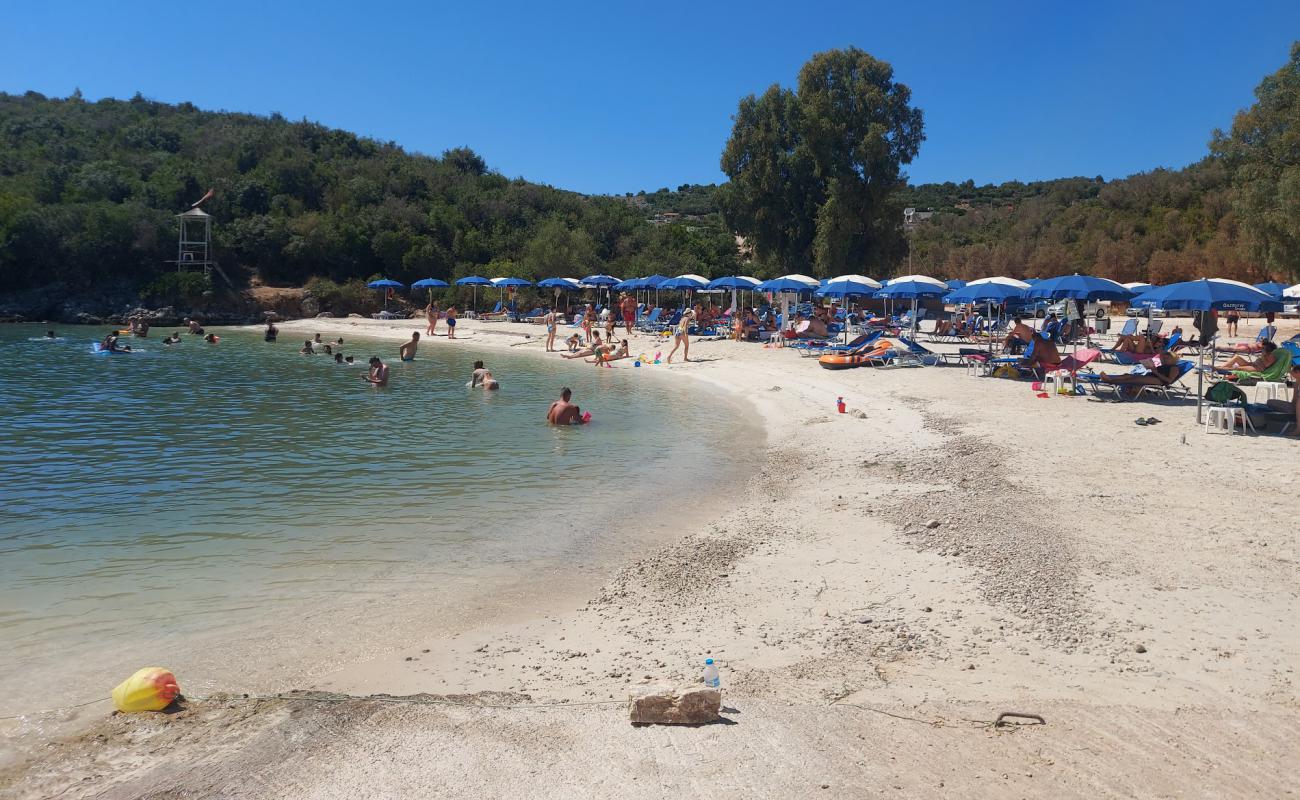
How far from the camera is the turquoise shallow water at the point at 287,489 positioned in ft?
19.1

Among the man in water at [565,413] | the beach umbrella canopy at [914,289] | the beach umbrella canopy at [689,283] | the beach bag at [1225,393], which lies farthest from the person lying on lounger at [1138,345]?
the beach umbrella canopy at [689,283]

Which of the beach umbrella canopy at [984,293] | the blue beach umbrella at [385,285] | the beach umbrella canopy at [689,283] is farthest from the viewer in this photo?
the blue beach umbrella at [385,285]

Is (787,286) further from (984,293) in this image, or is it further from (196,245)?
(196,245)

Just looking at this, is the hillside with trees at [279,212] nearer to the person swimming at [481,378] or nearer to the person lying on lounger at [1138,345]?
the person swimming at [481,378]

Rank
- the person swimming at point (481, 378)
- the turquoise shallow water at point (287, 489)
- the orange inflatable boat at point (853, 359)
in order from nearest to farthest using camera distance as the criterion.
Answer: the turquoise shallow water at point (287, 489), the person swimming at point (481, 378), the orange inflatable boat at point (853, 359)

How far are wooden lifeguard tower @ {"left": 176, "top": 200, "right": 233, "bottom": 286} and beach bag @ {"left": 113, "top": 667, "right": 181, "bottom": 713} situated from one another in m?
42.2

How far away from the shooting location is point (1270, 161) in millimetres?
21891

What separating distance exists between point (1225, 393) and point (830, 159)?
2377cm

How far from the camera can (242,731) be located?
3725 millimetres

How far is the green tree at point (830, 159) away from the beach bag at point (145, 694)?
29601 mm

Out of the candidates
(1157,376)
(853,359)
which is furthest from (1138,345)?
(853,359)

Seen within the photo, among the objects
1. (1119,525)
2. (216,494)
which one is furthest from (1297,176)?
(216,494)

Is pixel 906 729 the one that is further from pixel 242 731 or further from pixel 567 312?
pixel 567 312

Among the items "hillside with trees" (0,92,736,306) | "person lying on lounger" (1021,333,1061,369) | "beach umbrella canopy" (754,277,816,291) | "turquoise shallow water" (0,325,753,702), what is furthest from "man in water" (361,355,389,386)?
"hillside with trees" (0,92,736,306)
